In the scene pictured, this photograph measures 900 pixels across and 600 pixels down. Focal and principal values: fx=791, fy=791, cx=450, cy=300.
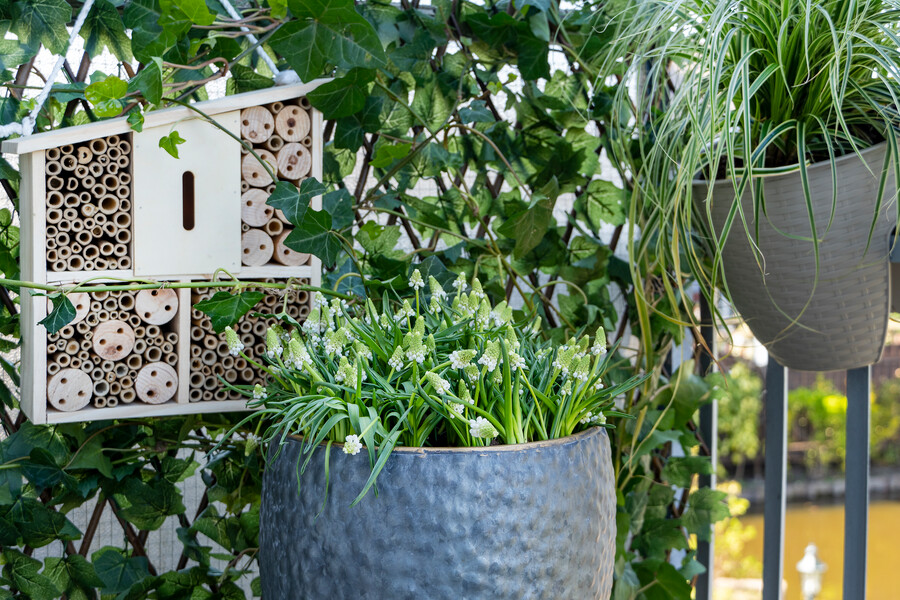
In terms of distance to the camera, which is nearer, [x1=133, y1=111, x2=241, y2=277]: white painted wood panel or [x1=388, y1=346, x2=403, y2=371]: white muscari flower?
[x1=388, y1=346, x2=403, y2=371]: white muscari flower

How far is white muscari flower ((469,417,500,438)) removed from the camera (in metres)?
0.60

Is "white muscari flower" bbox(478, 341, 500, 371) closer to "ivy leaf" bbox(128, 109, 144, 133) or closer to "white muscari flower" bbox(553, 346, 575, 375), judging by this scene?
"white muscari flower" bbox(553, 346, 575, 375)

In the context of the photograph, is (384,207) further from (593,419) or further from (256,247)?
(593,419)

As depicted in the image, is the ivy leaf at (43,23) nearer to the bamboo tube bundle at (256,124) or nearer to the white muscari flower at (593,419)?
the bamboo tube bundle at (256,124)

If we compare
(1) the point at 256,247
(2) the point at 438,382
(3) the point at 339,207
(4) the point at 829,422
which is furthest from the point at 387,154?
(4) the point at 829,422

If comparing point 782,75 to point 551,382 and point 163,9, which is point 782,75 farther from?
point 163,9

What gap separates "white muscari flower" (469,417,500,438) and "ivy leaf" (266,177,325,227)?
35 centimetres

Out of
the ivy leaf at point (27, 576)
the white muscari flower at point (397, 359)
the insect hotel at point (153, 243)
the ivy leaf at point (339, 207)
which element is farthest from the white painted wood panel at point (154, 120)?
the ivy leaf at point (27, 576)

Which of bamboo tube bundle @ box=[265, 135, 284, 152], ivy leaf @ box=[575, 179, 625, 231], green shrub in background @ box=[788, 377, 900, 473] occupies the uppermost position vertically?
bamboo tube bundle @ box=[265, 135, 284, 152]

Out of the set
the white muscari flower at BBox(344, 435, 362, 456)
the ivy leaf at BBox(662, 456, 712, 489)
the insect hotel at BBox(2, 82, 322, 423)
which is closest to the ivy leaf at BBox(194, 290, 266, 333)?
the insect hotel at BBox(2, 82, 322, 423)

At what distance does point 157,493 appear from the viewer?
0.95 m

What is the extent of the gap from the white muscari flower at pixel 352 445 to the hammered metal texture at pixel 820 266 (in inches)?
20.3

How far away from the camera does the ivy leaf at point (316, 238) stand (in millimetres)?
845

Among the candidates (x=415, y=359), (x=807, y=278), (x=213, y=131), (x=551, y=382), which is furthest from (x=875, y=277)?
(x=213, y=131)
